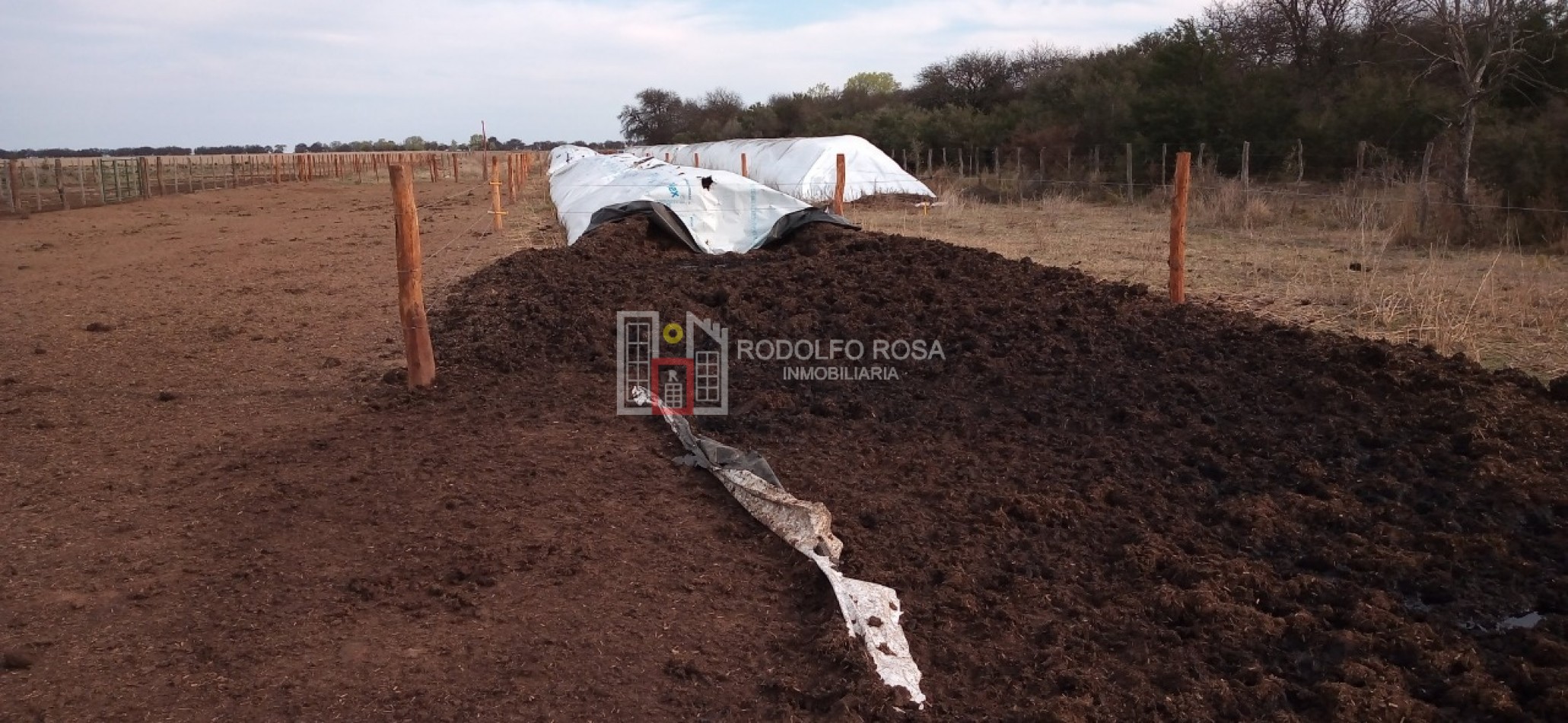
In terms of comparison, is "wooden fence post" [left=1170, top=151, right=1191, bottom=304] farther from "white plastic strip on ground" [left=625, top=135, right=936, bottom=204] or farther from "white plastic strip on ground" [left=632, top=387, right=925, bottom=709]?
"white plastic strip on ground" [left=625, top=135, right=936, bottom=204]

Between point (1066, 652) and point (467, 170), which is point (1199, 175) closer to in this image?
point (1066, 652)

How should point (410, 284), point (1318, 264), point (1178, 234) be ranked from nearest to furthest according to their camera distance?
point (410, 284) → point (1178, 234) → point (1318, 264)

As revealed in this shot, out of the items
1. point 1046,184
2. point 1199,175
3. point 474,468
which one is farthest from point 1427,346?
point 1046,184

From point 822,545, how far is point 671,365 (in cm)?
299

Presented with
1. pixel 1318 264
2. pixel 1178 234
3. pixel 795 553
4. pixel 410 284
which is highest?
pixel 1178 234

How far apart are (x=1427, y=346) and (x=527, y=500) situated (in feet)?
16.4

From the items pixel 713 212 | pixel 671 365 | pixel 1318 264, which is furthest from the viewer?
pixel 713 212

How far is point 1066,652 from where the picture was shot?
2.93m

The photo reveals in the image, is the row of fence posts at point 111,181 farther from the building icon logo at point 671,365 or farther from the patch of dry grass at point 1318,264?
the building icon logo at point 671,365

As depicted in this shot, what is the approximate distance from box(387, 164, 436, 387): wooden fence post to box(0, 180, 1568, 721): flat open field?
226mm

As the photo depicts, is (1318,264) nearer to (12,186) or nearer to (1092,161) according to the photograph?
(1092,161)

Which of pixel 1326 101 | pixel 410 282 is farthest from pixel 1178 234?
pixel 1326 101

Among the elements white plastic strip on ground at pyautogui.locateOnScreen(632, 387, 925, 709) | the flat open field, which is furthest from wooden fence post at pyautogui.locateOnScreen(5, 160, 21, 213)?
white plastic strip on ground at pyautogui.locateOnScreen(632, 387, 925, 709)

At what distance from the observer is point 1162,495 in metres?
4.09
